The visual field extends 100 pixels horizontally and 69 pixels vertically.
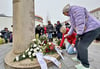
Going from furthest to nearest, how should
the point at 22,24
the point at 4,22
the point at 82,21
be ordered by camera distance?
the point at 4,22 < the point at 22,24 < the point at 82,21

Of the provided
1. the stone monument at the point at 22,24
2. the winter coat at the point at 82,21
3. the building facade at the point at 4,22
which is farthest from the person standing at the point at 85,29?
the building facade at the point at 4,22

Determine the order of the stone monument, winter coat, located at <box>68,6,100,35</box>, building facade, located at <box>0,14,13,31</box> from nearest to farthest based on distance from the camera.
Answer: winter coat, located at <box>68,6,100,35</box>, the stone monument, building facade, located at <box>0,14,13,31</box>

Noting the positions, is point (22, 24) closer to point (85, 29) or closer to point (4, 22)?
point (85, 29)

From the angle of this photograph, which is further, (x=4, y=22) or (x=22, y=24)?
(x=4, y=22)

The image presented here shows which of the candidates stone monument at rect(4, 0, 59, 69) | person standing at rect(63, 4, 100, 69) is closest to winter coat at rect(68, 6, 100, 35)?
person standing at rect(63, 4, 100, 69)

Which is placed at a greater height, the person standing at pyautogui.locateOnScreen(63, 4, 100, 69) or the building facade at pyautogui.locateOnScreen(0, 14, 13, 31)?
the building facade at pyautogui.locateOnScreen(0, 14, 13, 31)

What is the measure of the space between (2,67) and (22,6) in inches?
56.7

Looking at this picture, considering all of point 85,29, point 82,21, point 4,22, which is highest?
point 4,22

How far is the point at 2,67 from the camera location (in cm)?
188

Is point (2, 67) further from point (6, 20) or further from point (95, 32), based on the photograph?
point (6, 20)

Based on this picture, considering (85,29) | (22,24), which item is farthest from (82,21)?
(22,24)

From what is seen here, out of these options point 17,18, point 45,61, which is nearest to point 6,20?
point 17,18

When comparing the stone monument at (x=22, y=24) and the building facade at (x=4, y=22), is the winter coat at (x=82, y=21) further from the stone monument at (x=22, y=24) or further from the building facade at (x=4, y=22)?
the building facade at (x=4, y=22)

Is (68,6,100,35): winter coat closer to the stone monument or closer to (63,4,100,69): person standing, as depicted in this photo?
(63,4,100,69): person standing
